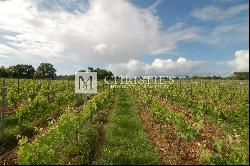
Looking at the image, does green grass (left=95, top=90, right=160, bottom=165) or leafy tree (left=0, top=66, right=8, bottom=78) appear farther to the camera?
leafy tree (left=0, top=66, right=8, bottom=78)

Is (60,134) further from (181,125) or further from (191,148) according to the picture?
(191,148)

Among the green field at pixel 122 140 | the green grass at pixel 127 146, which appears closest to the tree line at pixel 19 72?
the green field at pixel 122 140

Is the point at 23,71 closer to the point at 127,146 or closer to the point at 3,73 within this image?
the point at 3,73

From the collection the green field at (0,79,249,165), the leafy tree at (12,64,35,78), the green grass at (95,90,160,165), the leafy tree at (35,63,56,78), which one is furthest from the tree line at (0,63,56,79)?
the green grass at (95,90,160,165)

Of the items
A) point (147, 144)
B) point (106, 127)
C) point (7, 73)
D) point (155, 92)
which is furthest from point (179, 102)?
point (7, 73)

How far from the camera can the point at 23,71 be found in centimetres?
8112

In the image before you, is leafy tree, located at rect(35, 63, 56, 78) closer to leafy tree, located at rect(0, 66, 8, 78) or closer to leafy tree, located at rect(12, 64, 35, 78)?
leafy tree, located at rect(12, 64, 35, 78)

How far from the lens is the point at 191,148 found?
11.7m

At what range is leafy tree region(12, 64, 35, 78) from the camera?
76750 millimetres

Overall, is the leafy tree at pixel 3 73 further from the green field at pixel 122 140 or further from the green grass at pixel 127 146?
the green grass at pixel 127 146

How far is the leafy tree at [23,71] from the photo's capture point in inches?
3022

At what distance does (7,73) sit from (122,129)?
209ft

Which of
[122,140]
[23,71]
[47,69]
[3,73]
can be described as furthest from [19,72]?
[122,140]

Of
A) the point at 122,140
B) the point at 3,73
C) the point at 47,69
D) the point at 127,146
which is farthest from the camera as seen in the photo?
the point at 47,69
